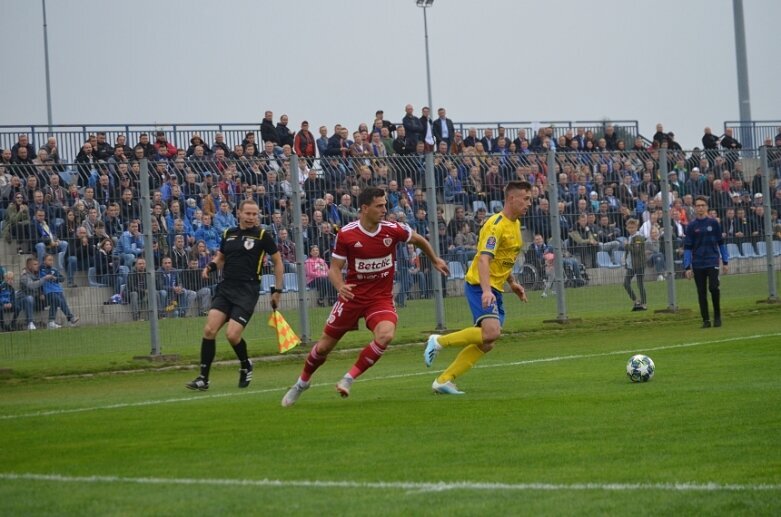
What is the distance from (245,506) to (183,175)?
13.5m

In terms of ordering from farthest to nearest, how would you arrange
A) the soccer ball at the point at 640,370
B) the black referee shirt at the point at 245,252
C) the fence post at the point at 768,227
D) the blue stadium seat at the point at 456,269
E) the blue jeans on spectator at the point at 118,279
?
1. the fence post at the point at 768,227
2. the blue stadium seat at the point at 456,269
3. the blue jeans on spectator at the point at 118,279
4. the black referee shirt at the point at 245,252
5. the soccer ball at the point at 640,370

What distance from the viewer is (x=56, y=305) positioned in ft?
61.9

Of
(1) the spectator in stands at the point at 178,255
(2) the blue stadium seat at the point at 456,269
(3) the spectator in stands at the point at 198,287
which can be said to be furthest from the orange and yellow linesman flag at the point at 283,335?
(2) the blue stadium seat at the point at 456,269

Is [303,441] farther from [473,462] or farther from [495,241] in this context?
[495,241]

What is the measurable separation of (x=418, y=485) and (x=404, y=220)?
1497 cm

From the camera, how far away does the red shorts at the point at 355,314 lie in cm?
1320

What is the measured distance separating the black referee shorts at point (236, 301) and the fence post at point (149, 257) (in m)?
3.90

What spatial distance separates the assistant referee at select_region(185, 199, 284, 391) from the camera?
624 inches

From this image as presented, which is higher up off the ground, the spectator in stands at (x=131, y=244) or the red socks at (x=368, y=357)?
the spectator in stands at (x=131, y=244)

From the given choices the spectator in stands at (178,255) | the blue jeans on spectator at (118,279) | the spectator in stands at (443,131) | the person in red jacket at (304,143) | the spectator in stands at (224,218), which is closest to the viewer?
the blue jeans on spectator at (118,279)

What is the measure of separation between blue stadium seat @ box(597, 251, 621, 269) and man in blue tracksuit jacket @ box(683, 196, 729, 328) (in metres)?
2.67

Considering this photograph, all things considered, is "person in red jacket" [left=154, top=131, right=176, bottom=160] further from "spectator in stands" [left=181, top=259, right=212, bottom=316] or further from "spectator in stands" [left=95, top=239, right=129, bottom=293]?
"spectator in stands" [left=95, top=239, right=129, bottom=293]

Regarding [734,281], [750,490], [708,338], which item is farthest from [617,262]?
[750,490]

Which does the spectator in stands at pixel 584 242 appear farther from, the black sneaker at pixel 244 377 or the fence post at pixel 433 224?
the black sneaker at pixel 244 377
